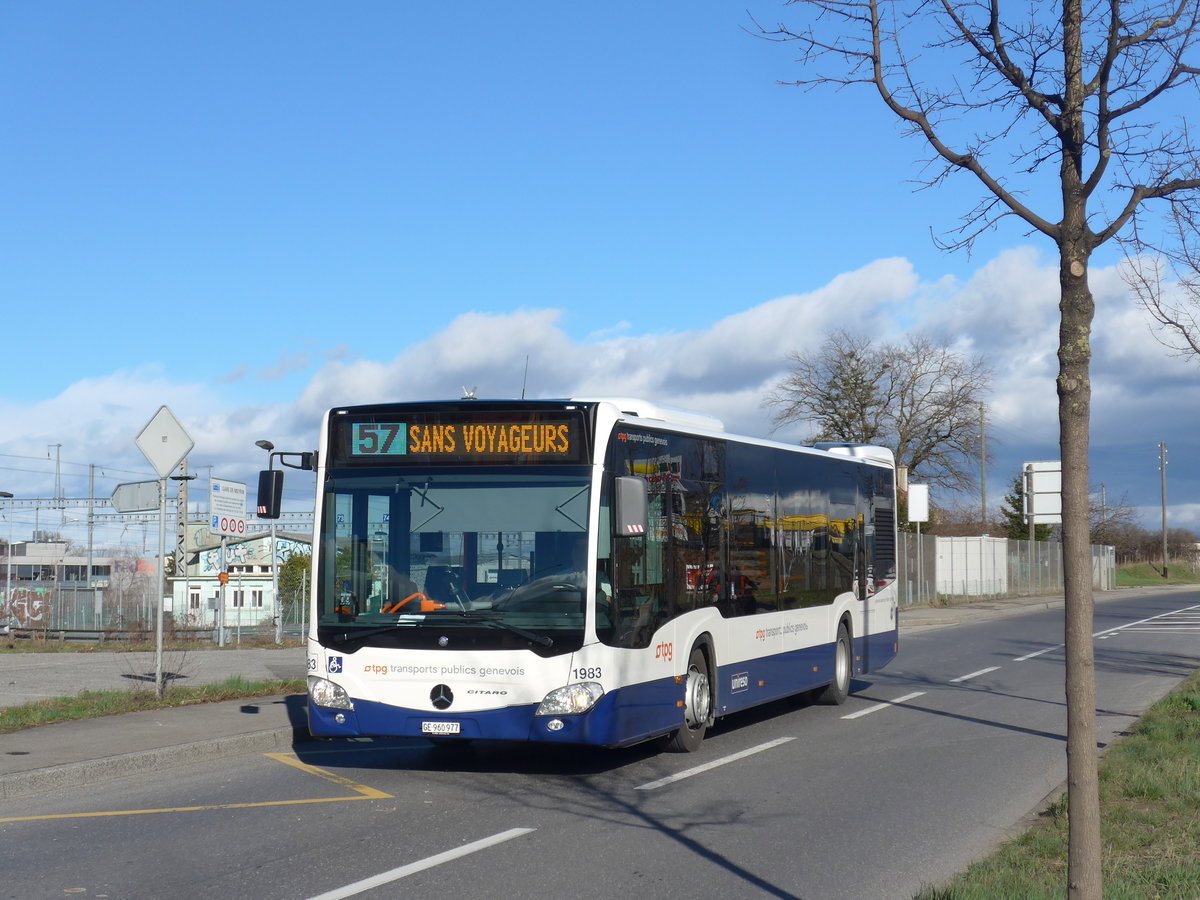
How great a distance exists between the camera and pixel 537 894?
21.5 feet

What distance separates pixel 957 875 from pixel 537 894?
7.09 ft

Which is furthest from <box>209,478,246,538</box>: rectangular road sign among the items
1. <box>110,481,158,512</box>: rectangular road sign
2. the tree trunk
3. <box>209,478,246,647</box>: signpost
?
the tree trunk

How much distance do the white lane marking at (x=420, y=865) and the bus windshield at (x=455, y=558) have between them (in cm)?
193

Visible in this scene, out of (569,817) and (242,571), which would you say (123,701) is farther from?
(242,571)

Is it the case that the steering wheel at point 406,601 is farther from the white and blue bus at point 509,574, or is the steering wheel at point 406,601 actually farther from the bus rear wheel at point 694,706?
the bus rear wheel at point 694,706

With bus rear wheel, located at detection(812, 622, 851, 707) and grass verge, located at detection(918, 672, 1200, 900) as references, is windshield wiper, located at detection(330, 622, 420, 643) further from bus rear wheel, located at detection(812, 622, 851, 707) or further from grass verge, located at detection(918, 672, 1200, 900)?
bus rear wheel, located at detection(812, 622, 851, 707)

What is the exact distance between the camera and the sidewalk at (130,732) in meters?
10.2

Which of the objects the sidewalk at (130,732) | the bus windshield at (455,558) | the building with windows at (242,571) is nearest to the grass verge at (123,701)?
the sidewalk at (130,732)

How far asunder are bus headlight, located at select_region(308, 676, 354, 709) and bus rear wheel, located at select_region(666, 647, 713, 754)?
300cm

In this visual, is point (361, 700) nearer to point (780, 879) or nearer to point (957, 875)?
point (780, 879)

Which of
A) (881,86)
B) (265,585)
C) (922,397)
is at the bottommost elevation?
(265,585)

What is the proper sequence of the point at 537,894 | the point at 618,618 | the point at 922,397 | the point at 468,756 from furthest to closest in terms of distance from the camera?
the point at 922,397 < the point at 468,756 < the point at 618,618 < the point at 537,894

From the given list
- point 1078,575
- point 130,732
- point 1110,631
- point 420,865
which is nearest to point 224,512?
point 130,732

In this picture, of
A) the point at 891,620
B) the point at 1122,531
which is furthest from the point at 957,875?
the point at 1122,531
